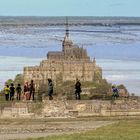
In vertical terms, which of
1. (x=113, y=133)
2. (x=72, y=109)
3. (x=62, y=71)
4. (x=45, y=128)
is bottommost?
(x=113, y=133)

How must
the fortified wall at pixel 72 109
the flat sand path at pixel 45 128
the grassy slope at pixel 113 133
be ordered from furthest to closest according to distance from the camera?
the fortified wall at pixel 72 109 < the flat sand path at pixel 45 128 < the grassy slope at pixel 113 133

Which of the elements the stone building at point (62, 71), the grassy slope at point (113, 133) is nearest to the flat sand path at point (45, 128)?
the grassy slope at point (113, 133)

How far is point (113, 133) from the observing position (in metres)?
24.4

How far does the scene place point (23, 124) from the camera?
2816 centimetres

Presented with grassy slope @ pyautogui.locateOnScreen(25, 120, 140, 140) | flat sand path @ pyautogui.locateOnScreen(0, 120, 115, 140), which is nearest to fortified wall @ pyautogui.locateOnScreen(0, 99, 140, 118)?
flat sand path @ pyautogui.locateOnScreen(0, 120, 115, 140)

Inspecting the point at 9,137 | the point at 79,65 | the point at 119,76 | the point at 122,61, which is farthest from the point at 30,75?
the point at 122,61

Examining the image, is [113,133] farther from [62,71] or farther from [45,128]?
[62,71]

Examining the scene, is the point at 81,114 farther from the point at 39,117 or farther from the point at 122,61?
the point at 122,61

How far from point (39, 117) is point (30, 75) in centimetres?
3090

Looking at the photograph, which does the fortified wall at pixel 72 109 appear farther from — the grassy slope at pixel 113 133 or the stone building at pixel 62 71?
the stone building at pixel 62 71

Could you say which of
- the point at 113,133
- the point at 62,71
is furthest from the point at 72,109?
the point at 62,71

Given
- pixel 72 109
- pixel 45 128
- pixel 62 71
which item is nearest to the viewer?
pixel 45 128

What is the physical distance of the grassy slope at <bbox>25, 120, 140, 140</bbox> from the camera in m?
22.9

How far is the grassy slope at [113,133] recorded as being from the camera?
22859mm
